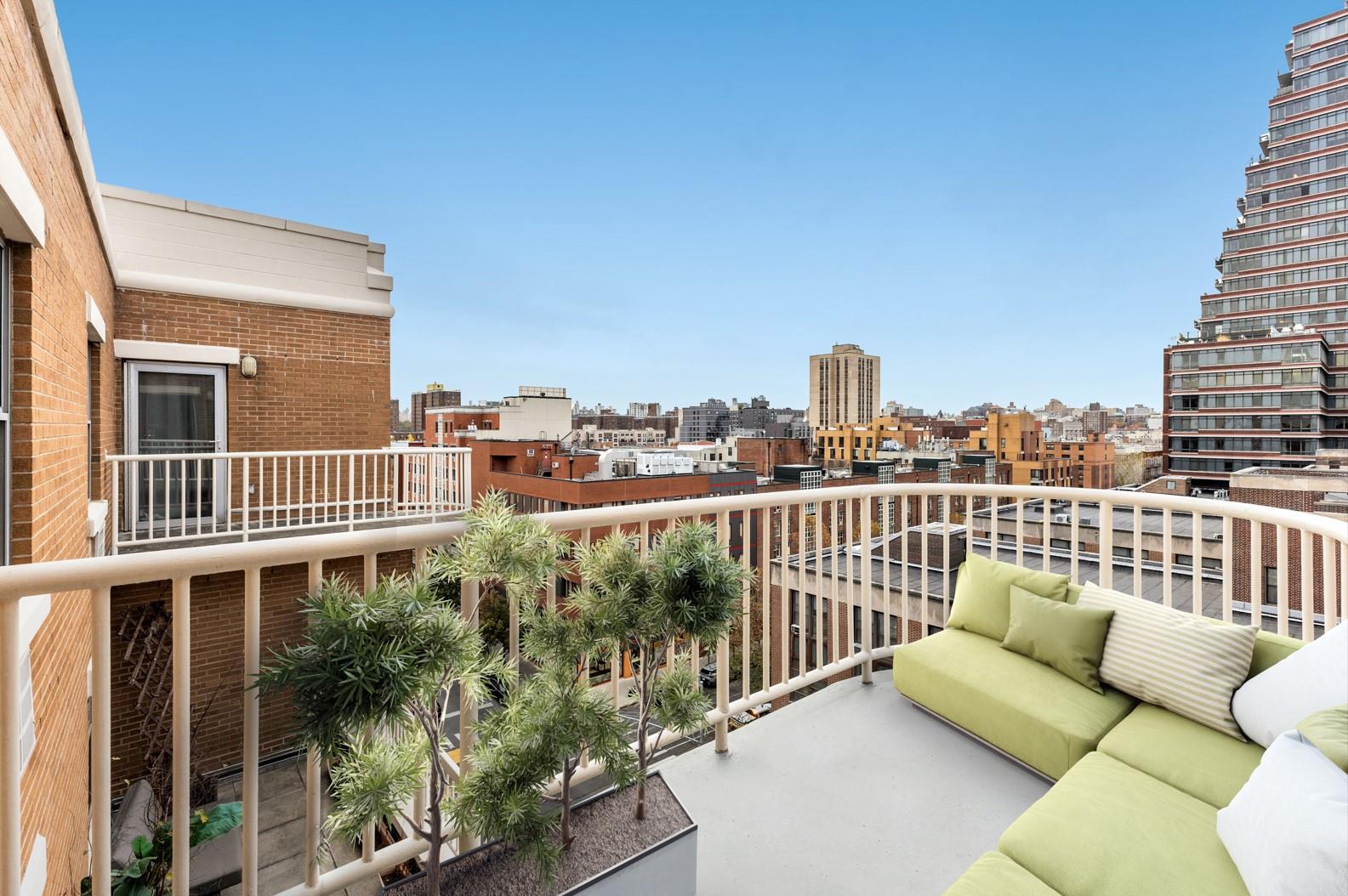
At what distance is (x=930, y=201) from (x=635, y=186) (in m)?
9.20

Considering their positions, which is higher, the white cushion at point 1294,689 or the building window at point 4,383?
the building window at point 4,383

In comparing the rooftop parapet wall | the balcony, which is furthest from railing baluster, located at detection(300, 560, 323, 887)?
the rooftop parapet wall

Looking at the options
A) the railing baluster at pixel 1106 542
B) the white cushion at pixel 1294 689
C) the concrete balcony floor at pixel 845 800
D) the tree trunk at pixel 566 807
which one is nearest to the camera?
the tree trunk at pixel 566 807

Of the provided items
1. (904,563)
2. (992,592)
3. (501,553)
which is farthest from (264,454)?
(992,592)

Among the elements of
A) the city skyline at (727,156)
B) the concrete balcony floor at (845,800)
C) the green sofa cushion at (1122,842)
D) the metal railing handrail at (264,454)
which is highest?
the city skyline at (727,156)

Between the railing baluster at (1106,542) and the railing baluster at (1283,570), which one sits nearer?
the railing baluster at (1283,570)

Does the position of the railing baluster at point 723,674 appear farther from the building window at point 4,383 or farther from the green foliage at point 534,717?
the building window at point 4,383

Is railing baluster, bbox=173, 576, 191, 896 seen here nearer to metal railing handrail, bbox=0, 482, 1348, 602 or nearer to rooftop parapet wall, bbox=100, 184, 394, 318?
metal railing handrail, bbox=0, 482, 1348, 602

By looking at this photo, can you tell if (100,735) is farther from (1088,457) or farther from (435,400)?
(435,400)

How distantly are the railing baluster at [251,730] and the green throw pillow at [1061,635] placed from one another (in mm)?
2406

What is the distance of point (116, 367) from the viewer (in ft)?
18.1

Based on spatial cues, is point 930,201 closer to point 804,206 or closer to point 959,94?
point 804,206

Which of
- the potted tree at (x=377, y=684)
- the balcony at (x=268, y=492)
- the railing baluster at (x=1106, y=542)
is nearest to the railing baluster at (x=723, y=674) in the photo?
the potted tree at (x=377, y=684)

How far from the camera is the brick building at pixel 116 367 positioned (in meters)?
1.98
